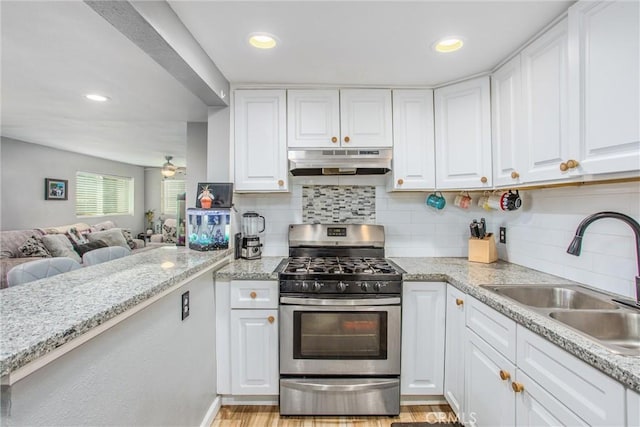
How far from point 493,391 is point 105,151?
251 inches

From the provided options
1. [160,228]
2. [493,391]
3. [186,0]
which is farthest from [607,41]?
[160,228]

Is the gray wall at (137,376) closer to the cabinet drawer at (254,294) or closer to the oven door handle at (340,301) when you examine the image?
the cabinet drawer at (254,294)

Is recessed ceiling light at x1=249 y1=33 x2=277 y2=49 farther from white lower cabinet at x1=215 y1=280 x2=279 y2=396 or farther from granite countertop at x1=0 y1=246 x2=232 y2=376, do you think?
white lower cabinet at x1=215 y1=280 x2=279 y2=396

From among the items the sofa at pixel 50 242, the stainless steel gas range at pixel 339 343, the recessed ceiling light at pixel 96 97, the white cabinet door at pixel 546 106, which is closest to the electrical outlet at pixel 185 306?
the stainless steel gas range at pixel 339 343

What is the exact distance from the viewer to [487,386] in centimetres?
141

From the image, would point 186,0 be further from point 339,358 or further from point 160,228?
point 160,228

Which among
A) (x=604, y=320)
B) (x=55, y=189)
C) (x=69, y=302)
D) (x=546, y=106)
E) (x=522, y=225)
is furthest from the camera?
(x=55, y=189)

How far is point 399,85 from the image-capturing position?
2166 mm

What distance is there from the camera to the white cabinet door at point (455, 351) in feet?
5.51

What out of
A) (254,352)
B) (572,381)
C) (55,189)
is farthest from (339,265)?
(55,189)

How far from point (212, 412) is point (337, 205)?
1649mm

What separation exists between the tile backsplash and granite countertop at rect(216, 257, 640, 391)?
0.12 metres

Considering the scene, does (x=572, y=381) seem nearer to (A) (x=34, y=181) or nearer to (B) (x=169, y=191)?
(A) (x=34, y=181)

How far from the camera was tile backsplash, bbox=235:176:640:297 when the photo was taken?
138 centimetres
